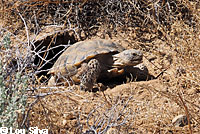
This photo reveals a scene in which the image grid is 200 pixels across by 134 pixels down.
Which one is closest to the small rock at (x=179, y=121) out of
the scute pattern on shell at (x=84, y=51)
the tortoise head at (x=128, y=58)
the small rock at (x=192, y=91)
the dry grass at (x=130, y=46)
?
the dry grass at (x=130, y=46)

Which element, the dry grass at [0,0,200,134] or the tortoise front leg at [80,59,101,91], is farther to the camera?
the tortoise front leg at [80,59,101,91]

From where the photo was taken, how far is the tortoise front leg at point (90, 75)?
513 centimetres

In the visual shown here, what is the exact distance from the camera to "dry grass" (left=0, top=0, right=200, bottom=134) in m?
4.06

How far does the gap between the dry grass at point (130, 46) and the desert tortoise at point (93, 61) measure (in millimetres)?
220

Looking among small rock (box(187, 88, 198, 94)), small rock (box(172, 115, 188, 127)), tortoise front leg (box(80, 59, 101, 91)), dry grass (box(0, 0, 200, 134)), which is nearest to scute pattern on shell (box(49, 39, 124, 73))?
tortoise front leg (box(80, 59, 101, 91))

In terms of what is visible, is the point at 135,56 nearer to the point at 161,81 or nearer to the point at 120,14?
the point at 161,81

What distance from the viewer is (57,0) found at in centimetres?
616

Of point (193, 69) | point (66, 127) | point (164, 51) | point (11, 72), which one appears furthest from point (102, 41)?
point (11, 72)

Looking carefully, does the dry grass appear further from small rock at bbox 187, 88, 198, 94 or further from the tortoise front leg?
the tortoise front leg

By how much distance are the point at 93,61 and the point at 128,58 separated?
546 mm

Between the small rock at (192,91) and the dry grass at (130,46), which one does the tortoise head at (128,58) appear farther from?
the small rock at (192,91)

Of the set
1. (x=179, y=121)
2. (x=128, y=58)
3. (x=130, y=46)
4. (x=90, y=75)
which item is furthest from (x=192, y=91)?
(x=130, y=46)

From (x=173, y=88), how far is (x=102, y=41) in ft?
4.32

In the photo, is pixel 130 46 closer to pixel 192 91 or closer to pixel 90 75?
pixel 90 75
